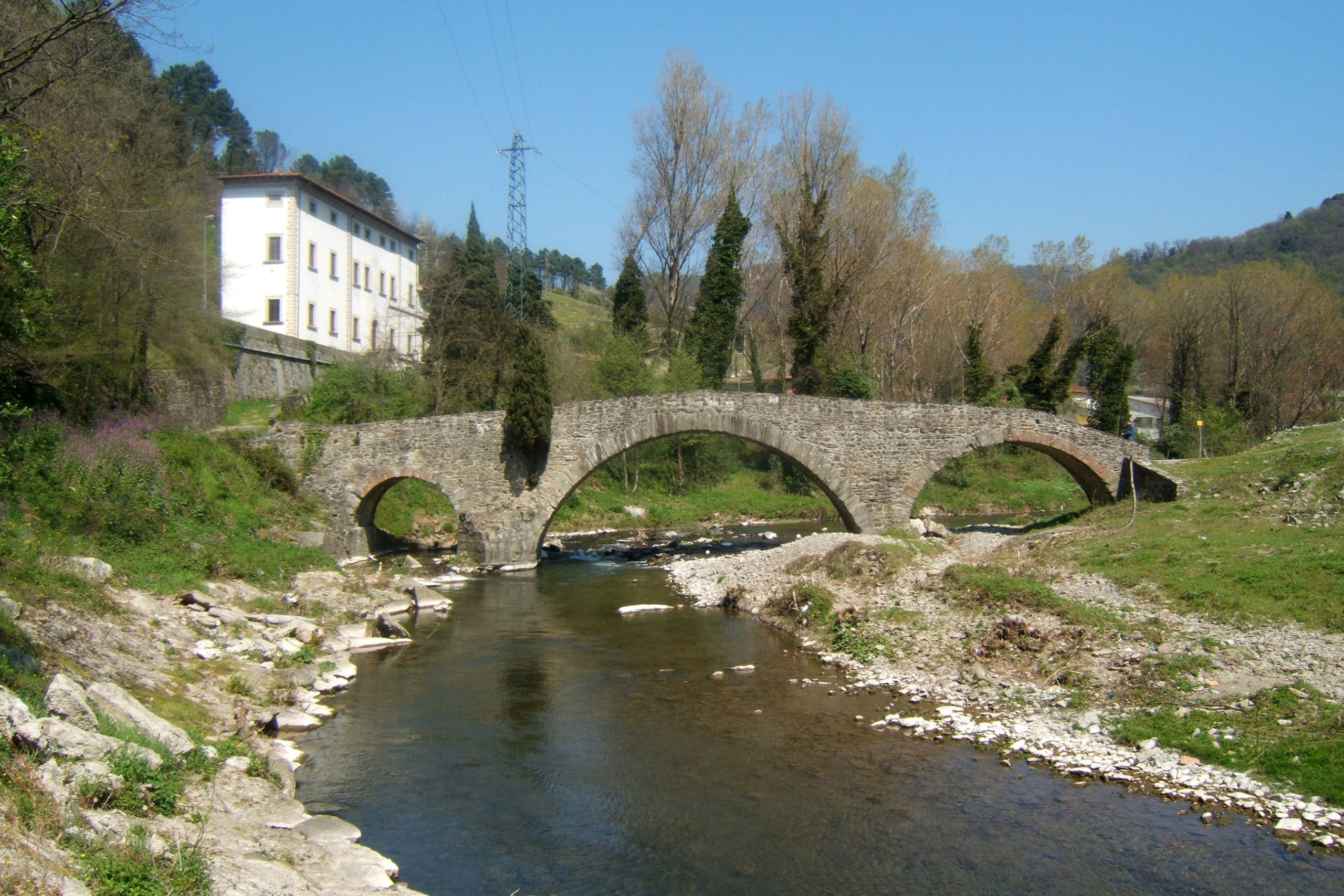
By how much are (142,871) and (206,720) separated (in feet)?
16.3

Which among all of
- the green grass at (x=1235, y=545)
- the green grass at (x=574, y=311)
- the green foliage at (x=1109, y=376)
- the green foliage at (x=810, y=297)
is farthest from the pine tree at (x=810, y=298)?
the green grass at (x=574, y=311)

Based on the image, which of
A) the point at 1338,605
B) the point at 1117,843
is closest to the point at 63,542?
the point at 1117,843

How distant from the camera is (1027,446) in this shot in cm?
2472

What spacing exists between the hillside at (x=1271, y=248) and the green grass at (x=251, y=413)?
8052cm

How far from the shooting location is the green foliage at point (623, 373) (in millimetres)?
38531

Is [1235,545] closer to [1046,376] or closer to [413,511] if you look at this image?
[413,511]

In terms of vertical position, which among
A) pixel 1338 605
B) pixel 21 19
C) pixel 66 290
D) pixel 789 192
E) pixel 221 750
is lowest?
pixel 221 750

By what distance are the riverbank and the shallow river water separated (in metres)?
0.45

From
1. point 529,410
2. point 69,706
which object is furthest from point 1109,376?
point 69,706

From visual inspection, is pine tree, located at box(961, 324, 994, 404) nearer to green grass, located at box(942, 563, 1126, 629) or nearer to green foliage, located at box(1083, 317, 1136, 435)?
green foliage, located at box(1083, 317, 1136, 435)

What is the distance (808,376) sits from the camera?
38219 mm

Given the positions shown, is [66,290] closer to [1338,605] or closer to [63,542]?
[63,542]

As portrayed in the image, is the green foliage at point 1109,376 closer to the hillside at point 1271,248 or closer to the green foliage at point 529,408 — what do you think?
the green foliage at point 529,408

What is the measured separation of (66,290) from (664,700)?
48.9 feet
